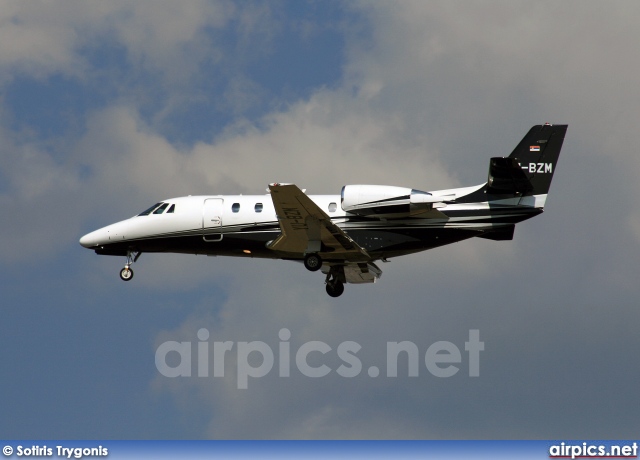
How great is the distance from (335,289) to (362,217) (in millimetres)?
4272

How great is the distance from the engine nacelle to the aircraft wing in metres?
1.06

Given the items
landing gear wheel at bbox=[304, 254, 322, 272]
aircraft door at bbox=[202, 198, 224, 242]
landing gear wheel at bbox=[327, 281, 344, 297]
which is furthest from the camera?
landing gear wheel at bbox=[327, 281, 344, 297]

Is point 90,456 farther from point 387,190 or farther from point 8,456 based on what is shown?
point 387,190

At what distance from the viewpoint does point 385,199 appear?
1732 inches

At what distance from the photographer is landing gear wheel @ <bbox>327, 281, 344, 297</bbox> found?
1898 inches

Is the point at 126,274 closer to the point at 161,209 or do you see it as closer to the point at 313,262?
the point at 161,209

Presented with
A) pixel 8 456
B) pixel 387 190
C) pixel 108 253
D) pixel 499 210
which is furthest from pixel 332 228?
pixel 8 456

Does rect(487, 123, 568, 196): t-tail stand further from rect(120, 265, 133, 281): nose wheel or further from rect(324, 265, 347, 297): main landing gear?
rect(120, 265, 133, 281): nose wheel

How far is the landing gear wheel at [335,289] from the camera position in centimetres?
4822

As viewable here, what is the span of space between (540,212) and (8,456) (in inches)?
754

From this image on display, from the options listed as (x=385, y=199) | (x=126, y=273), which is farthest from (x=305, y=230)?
(x=126, y=273)

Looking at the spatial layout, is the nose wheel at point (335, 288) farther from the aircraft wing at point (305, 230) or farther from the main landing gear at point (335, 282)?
the aircraft wing at point (305, 230)

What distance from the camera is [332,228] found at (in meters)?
44.1

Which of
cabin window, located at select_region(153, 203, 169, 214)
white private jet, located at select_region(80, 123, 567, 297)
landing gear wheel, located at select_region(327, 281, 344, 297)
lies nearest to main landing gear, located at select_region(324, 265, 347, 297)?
landing gear wheel, located at select_region(327, 281, 344, 297)
